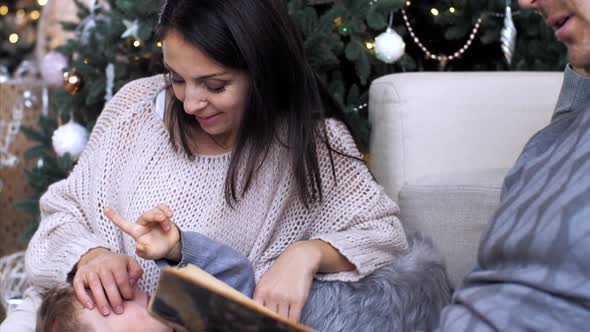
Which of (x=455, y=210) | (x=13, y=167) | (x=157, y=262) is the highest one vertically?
(x=157, y=262)

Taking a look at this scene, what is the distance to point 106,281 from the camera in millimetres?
1257

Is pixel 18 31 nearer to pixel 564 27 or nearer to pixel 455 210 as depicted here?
pixel 455 210

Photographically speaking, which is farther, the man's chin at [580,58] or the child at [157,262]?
the child at [157,262]

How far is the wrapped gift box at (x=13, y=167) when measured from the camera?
9.12 ft

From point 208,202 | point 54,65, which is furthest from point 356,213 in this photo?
point 54,65

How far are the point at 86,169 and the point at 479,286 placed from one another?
99cm

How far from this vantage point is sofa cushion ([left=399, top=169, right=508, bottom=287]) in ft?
5.32

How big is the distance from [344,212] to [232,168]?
26cm

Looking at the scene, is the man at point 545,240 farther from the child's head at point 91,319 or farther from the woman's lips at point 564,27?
the child's head at point 91,319

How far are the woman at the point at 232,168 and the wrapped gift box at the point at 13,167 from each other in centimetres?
131

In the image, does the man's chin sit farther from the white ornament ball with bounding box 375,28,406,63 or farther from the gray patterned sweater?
the white ornament ball with bounding box 375,28,406,63

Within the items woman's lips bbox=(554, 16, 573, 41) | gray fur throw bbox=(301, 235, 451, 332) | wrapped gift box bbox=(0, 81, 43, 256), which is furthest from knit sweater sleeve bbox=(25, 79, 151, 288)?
wrapped gift box bbox=(0, 81, 43, 256)

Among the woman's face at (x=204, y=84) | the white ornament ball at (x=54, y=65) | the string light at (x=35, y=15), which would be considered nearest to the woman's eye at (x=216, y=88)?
the woman's face at (x=204, y=84)

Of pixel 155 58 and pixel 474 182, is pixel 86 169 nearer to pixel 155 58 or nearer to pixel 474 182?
Result: pixel 155 58
